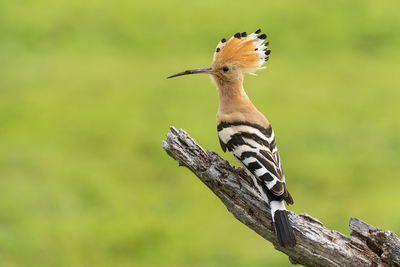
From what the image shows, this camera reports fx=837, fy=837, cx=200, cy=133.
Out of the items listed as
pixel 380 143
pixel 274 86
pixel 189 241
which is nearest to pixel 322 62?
pixel 274 86

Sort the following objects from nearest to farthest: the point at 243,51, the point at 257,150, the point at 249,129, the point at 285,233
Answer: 1. the point at 285,233
2. the point at 257,150
3. the point at 249,129
4. the point at 243,51

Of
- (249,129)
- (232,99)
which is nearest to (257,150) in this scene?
(249,129)

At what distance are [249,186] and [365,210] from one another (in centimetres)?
403

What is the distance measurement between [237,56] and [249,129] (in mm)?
342

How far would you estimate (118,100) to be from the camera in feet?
28.5

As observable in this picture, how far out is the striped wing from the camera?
2.98 metres

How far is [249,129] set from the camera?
129 inches

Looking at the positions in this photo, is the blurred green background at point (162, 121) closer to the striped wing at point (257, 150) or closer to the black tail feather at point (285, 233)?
the striped wing at point (257, 150)

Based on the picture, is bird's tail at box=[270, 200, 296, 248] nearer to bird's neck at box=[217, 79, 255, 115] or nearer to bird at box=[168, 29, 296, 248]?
bird at box=[168, 29, 296, 248]

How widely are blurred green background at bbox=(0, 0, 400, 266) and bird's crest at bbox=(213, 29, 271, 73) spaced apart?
2.94 m

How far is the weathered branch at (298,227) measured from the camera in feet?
9.24

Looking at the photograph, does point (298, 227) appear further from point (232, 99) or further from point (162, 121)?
point (162, 121)

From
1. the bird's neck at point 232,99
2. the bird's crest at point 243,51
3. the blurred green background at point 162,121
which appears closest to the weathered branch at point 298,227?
the bird's neck at point 232,99

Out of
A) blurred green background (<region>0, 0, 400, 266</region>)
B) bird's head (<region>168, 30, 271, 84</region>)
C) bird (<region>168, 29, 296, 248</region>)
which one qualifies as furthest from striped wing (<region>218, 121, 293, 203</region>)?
blurred green background (<region>0, 0, 400, 266</region>)
